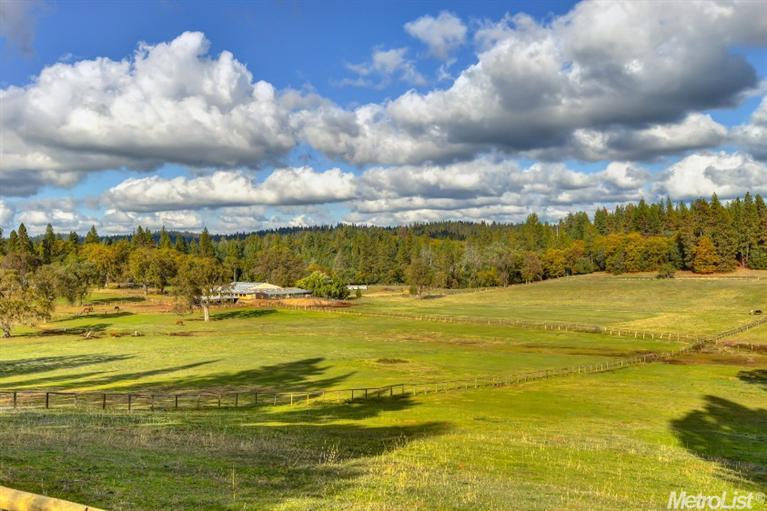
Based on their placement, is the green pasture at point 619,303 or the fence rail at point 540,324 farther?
the green pasture at point 619,303

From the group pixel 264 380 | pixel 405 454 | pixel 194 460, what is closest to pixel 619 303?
pixel 264 380

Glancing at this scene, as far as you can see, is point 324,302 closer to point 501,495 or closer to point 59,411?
point 59,411

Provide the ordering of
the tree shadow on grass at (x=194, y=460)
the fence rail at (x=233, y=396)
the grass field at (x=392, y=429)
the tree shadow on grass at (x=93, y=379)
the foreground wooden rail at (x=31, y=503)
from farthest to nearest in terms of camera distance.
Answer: the tree shadow on grass at (x=93, y=379) < the fence rail at (x=233, y=396) < the grass field at (x=392, y=429) < the tree shadow on grass at (x=194, y=460) < the foreground wooden rail at (x=31, y=503)

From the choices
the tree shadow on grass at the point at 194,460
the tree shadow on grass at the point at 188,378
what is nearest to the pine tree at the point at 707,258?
the tree shadow on grass at the point at 188,378

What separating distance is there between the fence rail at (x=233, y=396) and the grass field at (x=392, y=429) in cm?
287

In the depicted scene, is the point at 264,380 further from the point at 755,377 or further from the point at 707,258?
the point at 707,258

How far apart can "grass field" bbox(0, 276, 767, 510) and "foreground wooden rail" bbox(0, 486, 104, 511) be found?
596 cm

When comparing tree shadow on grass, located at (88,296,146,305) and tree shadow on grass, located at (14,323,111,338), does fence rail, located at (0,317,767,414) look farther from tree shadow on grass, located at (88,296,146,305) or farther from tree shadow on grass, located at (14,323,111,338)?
tree shadow on grass, located at (88,296,146,305)

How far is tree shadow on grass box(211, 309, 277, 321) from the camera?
137 metres

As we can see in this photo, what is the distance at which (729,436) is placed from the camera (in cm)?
3619

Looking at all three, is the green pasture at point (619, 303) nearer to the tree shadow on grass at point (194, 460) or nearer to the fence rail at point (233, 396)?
the fence rail at point (233, 396)

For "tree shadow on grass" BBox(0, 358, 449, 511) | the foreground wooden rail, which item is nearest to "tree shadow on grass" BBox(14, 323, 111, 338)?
"tree shadow on grass" BBox(0, 358, 449, 511)

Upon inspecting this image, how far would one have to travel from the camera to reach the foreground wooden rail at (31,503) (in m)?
→ 7.45

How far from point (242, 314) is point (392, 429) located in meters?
114
